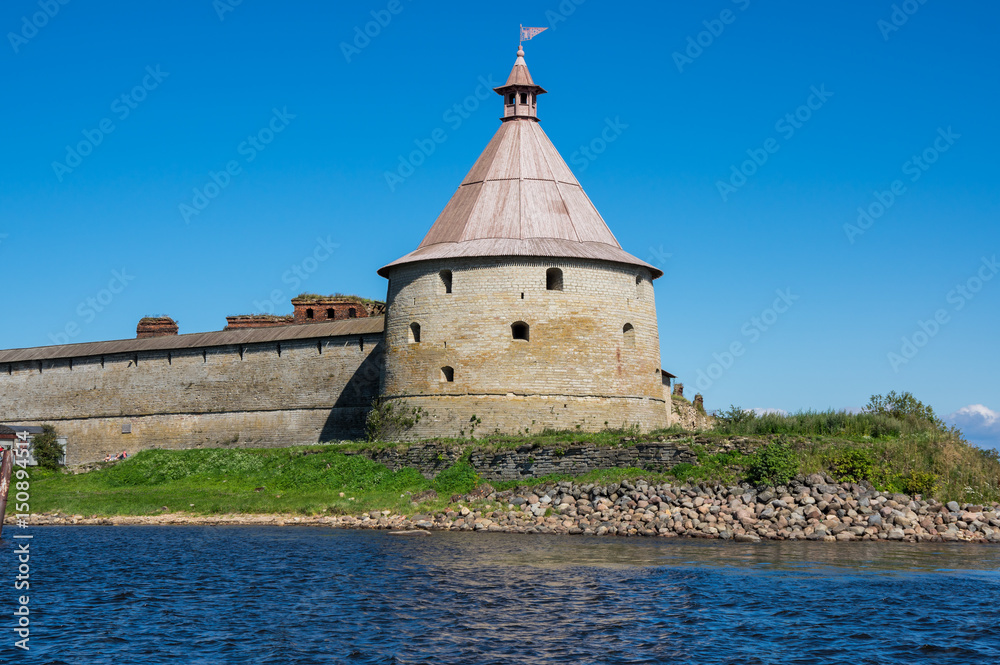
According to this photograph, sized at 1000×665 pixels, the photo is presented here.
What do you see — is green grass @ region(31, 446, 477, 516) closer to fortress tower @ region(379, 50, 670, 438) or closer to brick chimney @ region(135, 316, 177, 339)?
fortress tower @ region(379, 50, 670, 438)

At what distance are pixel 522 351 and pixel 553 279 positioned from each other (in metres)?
2.34

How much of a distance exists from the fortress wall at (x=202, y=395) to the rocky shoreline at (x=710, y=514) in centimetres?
954

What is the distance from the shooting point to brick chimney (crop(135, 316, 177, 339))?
41.2m

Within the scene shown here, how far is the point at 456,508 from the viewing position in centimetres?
2389

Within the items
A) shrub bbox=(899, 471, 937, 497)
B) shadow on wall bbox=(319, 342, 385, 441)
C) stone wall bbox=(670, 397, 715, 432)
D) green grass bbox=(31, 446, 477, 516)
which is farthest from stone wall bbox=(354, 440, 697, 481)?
stone wall bbox=(670, 397, 715, 432)

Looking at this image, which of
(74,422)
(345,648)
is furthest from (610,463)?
(74,422)

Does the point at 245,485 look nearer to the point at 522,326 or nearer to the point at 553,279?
the point at 522,326

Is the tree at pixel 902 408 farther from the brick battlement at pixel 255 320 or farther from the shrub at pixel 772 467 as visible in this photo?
the brick battlement at pixel 255 320

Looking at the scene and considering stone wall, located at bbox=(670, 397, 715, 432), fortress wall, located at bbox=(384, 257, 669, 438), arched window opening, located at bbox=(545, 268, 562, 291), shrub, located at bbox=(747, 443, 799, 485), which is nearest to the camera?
shrub, located at bbox=(747, 443, 799, 485)

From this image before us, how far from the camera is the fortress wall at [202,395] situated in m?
33.8

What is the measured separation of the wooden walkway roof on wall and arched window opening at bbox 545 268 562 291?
21.7 feet

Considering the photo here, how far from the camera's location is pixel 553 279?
96.1ft

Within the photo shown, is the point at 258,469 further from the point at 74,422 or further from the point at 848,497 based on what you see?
the point at 848,497

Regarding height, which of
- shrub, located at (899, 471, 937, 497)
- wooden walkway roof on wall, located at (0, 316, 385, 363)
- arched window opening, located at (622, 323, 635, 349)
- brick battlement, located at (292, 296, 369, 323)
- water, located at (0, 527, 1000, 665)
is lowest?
water, located at (0, 527, 1000, 665)
